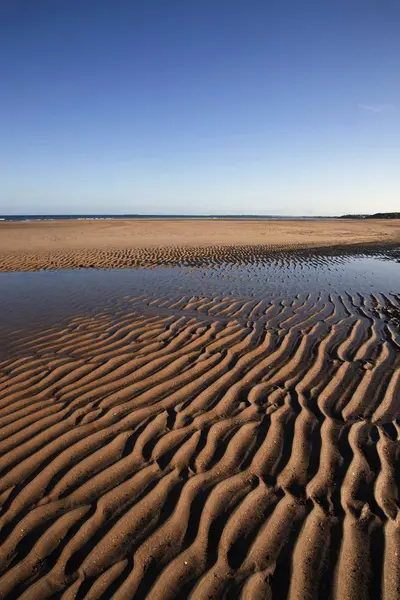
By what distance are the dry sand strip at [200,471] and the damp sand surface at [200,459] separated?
0.5 inches

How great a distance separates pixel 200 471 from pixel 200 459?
6.3 inches

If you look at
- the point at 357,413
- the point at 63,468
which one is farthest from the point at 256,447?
the point at 63,468

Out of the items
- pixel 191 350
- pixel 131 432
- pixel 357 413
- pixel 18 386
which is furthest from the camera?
pixel 191 350

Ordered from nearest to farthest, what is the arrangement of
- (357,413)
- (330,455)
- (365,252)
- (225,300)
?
(330,455) → (357,413) → (225,300) → (365,252)

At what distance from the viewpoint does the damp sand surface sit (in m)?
2.43

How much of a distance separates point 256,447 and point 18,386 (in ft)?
10.6

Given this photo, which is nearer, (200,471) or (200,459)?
(200,471)

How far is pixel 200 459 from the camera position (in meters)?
3.45

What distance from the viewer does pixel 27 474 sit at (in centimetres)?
326

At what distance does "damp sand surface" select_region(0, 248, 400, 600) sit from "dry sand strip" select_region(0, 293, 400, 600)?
0.01 meters

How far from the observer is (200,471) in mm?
3293

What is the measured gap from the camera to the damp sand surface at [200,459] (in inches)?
95.7

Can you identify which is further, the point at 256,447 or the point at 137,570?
the point at 256,447

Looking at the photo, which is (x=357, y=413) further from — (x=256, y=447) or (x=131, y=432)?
(x=131, y=432)
